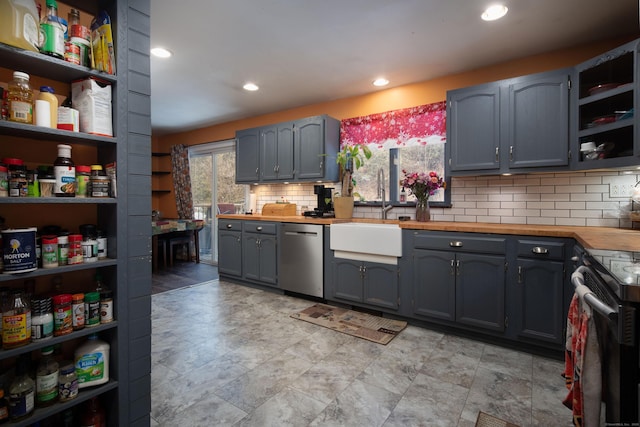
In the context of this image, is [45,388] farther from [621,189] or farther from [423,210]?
[621,189]

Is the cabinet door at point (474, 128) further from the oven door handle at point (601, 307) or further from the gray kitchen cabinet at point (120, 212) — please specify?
the gray kitchen cabinet at point (120, 212)

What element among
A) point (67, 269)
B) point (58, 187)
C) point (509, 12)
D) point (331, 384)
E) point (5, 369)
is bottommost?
point (331, 384)

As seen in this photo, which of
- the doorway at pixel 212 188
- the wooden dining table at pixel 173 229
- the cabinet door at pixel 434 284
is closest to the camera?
the cabinet door at pixel 434 284

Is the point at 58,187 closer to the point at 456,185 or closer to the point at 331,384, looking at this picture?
the point at 331,384

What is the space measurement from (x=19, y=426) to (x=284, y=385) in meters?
1.22

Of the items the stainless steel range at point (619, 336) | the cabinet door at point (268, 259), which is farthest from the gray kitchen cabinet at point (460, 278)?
the cabinet door at point (268, 259)

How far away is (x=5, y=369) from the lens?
4.05ft

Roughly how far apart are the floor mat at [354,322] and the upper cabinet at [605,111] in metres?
2.02

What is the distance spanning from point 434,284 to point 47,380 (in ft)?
8.51

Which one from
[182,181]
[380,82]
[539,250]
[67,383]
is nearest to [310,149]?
[380,82]

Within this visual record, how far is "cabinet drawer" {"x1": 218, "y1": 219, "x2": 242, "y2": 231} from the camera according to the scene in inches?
165

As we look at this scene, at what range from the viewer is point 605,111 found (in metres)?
2.40

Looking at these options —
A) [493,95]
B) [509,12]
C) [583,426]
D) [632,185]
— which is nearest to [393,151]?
[493,95]

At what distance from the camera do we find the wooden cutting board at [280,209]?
401cm
